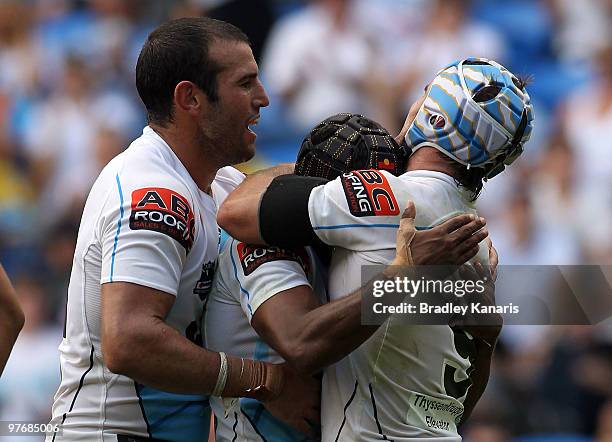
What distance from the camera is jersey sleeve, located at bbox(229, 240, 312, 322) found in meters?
4.11

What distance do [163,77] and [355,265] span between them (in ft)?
3.91

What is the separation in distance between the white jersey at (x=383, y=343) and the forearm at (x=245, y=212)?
0.23 m

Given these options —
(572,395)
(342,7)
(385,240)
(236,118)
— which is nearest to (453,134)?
(385,240)

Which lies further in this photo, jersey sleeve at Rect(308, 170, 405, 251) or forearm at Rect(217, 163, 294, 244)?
forearm at Rect(217, 163, 294, 244)

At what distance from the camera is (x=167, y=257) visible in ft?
13.9

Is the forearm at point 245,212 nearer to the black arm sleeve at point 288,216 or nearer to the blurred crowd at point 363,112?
the black arm sleeve at point 288,216

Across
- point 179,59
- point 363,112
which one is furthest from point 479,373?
point 363,112

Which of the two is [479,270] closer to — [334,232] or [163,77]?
[334,232]

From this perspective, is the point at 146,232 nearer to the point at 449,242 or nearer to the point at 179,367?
the point at 179,367

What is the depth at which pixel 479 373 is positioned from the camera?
4.66 metres

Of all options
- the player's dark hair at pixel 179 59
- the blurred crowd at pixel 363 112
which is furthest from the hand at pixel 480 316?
the blurred crowd at pixel 363 112

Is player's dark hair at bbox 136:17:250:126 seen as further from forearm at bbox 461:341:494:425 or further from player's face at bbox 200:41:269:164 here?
forearm at bbox 461:341:494:425

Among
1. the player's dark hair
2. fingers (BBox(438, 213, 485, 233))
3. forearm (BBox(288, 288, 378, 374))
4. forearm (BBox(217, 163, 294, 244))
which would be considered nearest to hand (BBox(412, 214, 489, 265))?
fingers (BBox(438, 213, 485, 233))

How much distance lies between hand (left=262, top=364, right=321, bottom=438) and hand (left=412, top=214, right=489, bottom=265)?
0.69 meters
